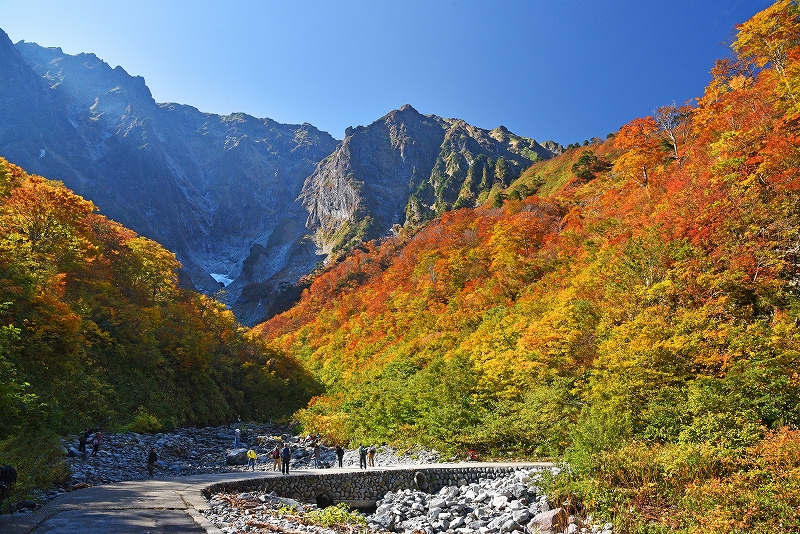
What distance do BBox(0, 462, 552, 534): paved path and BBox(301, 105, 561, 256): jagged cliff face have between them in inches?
3793

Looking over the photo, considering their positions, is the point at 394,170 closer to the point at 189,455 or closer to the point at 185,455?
the point at 189,455

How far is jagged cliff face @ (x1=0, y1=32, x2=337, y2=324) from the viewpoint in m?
127

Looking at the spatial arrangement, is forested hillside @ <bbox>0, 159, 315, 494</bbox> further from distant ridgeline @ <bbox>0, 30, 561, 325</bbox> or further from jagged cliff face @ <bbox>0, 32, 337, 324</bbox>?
distant ridgeline @ <bbox>0, 30, 561, 325</bbox>

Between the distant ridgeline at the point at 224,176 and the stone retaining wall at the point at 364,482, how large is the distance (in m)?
81.4

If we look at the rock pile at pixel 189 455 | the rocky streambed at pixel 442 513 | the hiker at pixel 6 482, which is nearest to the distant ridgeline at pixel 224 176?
the rock pile at pixel 189 455

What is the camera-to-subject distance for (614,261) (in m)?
21.8

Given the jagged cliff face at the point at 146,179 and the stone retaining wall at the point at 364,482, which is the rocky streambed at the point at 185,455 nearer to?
the stone retaining wall at the point at 364,482

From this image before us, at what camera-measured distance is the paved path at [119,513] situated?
23.8 ft

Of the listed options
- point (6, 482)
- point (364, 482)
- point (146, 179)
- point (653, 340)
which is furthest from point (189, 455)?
point (146, 179)

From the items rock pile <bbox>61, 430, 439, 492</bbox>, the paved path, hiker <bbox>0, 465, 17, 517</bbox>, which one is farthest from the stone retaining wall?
hiker <bbox>0, 465, 17, 517</bbox>

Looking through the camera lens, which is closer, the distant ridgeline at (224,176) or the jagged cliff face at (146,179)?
the distant ridgeline at (224,176)

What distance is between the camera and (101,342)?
2538 centimetres

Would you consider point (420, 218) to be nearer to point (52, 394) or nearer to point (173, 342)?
point (173, 342)

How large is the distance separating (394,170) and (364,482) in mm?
146995
